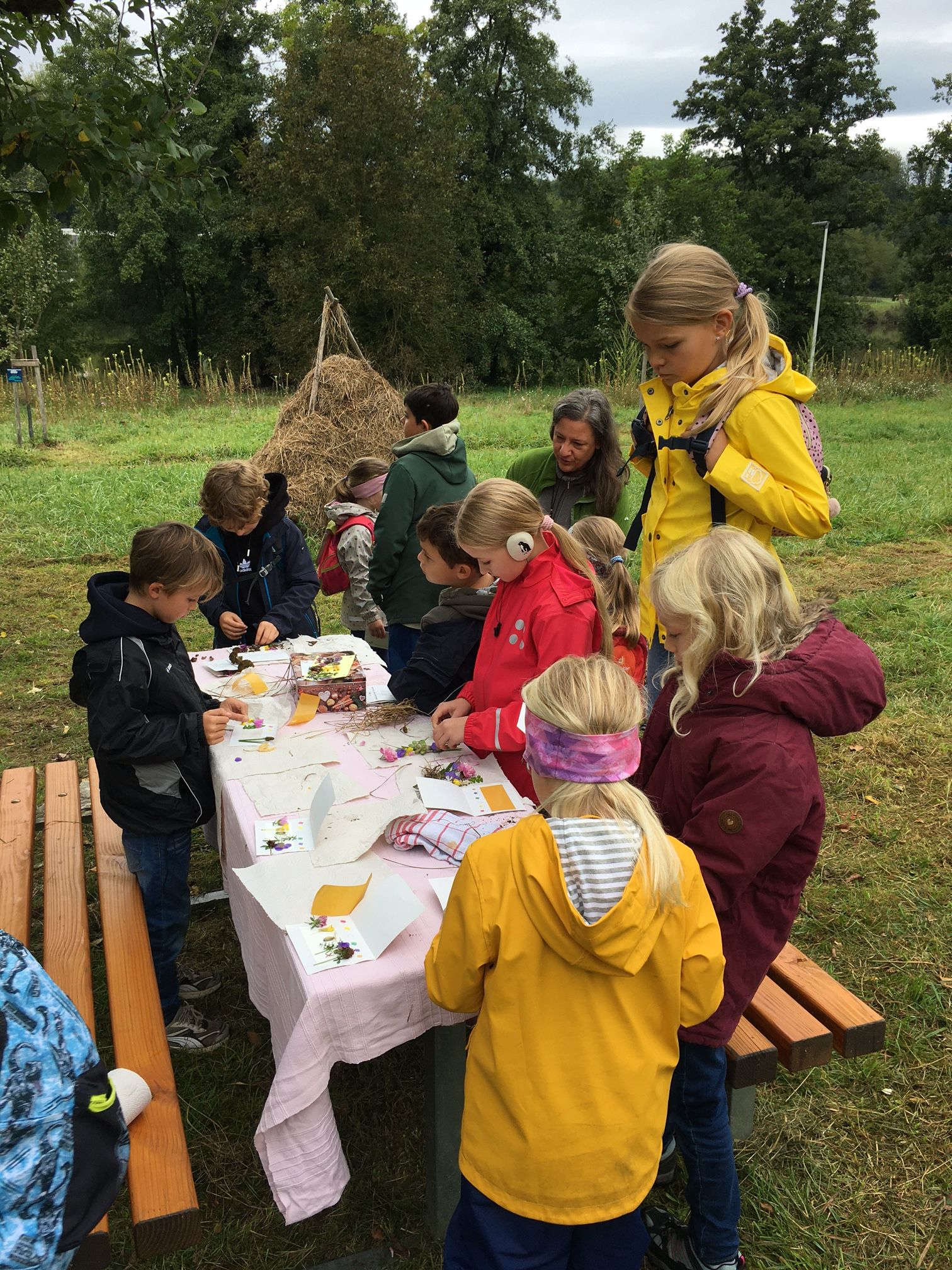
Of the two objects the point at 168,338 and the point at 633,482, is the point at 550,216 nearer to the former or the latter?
the point at 168,338

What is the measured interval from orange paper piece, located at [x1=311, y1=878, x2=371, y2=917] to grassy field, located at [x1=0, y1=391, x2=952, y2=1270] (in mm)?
969

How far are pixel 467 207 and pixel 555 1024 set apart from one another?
102ft

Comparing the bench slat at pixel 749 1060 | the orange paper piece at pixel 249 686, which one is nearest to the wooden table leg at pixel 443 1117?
the bench slat at pixel 749 1060

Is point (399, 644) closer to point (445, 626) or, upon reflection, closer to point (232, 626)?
point (232, 626)

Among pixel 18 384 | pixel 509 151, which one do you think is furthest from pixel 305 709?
pixel 509 151

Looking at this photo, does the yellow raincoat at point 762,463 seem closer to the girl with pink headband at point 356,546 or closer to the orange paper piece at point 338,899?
the orange paper piece at point 338,899

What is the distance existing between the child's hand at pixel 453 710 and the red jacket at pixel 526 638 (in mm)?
34

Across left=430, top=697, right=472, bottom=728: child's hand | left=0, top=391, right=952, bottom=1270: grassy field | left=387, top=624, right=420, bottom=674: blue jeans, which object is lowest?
left=0, top=391, right=952, bottom=1270: grassy field

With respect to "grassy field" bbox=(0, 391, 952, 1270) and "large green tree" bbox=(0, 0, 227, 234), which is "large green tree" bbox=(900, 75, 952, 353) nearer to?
"grassy field" bbox=(0, 391, 952, 1270)

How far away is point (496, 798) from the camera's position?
2.55 metres

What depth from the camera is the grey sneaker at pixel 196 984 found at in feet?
10.6

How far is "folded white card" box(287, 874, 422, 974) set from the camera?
6.38 feet

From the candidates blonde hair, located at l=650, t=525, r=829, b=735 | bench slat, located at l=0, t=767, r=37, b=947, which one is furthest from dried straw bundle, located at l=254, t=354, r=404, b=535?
blonde hair, located at l=650, t=525, r=829, b=735

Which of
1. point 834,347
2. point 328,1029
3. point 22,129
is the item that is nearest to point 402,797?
point 328,1029
